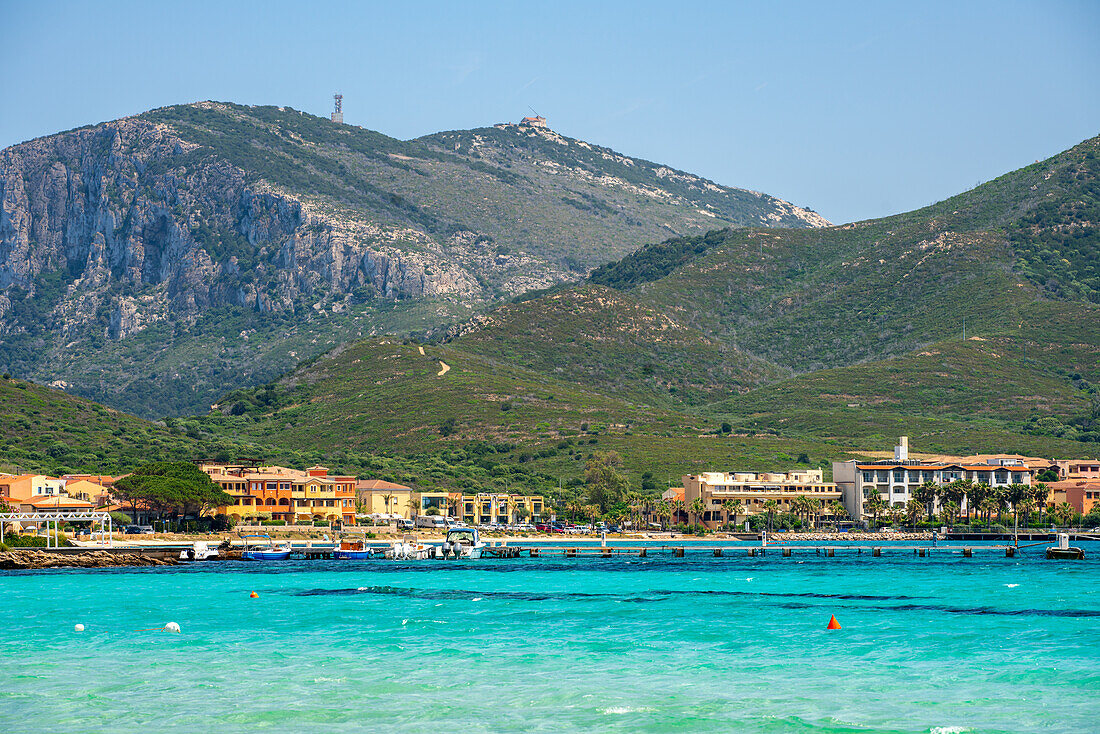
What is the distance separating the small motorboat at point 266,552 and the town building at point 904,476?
80999 mm

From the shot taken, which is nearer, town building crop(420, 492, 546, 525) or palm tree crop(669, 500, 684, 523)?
town building crop(420, 492, 546, 525)

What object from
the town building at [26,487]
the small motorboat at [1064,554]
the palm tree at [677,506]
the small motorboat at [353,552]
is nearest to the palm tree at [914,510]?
the palm tree at [677,506]

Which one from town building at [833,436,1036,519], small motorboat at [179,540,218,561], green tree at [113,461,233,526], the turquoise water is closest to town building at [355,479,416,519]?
green tree at [113,461,233,526]

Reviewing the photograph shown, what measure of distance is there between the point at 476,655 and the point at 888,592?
3772 cm

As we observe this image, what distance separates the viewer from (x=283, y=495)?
155 meters

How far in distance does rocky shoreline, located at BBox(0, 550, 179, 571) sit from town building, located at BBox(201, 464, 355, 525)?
38.2m

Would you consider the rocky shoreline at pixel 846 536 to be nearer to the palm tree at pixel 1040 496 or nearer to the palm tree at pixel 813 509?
the palm tree at pixel 813 509

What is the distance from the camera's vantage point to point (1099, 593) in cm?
8238

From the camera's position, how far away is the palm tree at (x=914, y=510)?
538 feet

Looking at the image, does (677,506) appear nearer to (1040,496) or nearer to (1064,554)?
(1040,496)

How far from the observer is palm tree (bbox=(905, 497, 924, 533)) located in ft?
538

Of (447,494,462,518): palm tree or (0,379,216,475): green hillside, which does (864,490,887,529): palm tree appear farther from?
(0,379,216,475): green hillside

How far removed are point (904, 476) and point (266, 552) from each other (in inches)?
3571

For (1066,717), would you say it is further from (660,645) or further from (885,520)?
(885,520)
